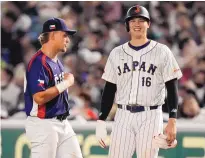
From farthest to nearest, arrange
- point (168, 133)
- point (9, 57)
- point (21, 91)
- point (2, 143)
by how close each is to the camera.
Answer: point (9, 57)
point (21, 91)
point (2, 143)
point (168, 133)

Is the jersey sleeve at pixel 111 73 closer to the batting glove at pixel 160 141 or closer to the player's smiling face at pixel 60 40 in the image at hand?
the player's smiling face at pixel 60 40

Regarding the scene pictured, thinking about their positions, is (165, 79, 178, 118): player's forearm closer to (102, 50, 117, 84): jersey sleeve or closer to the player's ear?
(102, 50, 117, 84): jersey sleeve

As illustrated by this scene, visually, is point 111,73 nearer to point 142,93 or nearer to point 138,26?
point 142,93

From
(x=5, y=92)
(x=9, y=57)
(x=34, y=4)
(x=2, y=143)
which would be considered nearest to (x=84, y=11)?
(x=34, y=4)

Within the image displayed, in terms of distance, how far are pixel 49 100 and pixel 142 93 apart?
88cm

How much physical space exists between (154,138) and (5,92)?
5.22 metres

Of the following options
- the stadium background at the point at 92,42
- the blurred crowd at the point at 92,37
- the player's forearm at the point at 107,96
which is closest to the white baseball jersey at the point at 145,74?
the player's forearm at the point at 107,96

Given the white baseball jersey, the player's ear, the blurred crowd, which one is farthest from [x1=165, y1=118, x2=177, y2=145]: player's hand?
the blurred crowd

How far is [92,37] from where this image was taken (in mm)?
12406

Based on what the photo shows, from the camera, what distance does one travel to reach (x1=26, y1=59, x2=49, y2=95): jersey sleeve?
21.2 ft

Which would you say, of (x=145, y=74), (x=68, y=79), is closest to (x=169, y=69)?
(x=145, y=74)

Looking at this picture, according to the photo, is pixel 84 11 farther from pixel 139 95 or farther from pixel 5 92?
pixel 139 95

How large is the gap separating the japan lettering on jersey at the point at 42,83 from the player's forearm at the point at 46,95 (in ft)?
0.15

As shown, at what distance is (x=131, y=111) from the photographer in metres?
6.62
